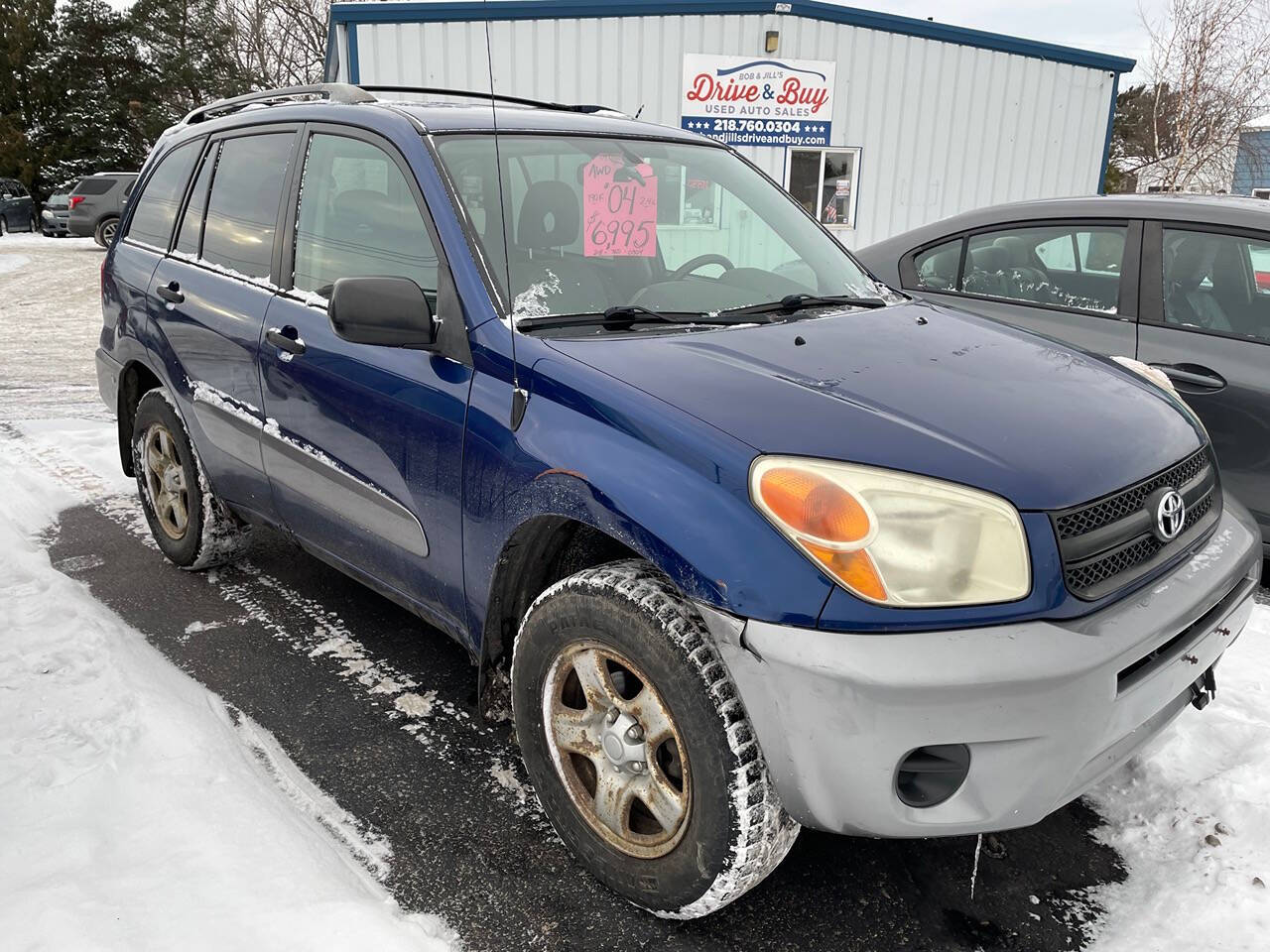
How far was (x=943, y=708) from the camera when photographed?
174 centimetres

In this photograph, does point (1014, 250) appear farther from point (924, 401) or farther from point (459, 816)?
point (459, 816)

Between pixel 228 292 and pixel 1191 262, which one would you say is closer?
pixel 228 292

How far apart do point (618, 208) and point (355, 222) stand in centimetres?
81

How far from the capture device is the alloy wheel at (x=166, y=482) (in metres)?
4.04

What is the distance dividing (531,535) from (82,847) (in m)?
1.29

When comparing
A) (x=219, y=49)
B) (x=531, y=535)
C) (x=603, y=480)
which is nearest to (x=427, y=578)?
(x=531, y=535)

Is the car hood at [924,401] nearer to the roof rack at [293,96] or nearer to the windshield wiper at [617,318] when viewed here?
the windshield wiper at [617,318]

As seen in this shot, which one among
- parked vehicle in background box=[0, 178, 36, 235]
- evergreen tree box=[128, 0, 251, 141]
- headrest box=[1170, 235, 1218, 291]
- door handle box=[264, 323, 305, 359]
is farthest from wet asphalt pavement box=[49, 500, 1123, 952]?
evergreen tree box=[128, 0, 251, 141]

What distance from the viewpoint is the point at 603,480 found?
2.08 meters

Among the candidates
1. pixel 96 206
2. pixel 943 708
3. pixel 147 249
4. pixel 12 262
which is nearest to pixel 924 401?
pixel 943 708

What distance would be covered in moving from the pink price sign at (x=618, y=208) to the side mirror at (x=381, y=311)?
0.54 m

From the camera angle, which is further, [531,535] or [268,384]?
[268,384]

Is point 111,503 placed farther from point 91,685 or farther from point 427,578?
point 427,578

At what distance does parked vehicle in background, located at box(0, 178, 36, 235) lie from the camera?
89.8 ft
